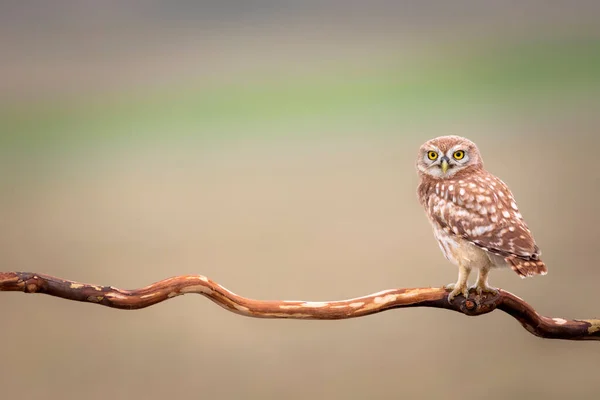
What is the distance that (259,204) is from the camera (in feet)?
11.0

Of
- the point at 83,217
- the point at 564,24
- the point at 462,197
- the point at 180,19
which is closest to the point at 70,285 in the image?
the point at 83,217

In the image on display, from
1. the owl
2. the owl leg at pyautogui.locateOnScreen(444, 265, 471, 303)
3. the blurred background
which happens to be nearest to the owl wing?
the owl

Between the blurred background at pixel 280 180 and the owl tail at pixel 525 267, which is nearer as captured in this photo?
the owl tail at pixel 525 267

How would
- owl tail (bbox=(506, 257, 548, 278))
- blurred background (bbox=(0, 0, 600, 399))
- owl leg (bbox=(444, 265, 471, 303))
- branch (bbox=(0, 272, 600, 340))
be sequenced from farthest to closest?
1. blurred background (bbox=(0, 0, 600, 399))
2. owl leg (bbox=(444, 265, 471, 303))
3. branch (bbox=(0, 272, 600, 340))
4. owl tail (bbox=(506, 257, 548, 278))

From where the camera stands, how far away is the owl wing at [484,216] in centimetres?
218

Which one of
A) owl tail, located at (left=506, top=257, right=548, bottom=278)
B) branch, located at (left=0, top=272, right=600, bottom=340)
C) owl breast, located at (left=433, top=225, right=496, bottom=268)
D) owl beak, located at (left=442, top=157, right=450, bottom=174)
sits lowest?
branch, located at (left=0, top=272, right=600, bottom=340)

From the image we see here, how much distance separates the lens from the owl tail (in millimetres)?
2113

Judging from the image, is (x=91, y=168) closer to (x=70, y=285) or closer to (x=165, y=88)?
(x=165, y=88)

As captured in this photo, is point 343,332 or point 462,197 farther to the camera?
point 343,332

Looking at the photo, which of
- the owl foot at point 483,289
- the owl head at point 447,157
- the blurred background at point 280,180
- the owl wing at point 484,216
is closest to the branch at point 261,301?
the owl foot at point 483,289

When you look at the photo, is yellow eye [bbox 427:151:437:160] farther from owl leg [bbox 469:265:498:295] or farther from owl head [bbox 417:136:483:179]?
owl leg [bbox 469:265:498:295]

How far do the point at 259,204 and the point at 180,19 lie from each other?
3.09 ft

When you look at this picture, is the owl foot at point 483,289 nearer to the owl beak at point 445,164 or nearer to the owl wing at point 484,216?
the owl wing at point 484,216

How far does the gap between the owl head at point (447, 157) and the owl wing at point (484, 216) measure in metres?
0.04
